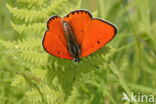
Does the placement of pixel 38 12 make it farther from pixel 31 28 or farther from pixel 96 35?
pixel 96 35

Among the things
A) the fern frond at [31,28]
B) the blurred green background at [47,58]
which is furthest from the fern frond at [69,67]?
the fern frond at [31,28]

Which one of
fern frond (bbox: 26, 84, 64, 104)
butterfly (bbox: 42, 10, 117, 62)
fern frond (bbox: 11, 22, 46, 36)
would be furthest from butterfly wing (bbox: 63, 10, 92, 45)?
fern frond (bbox: 26, 84, 64, 104)

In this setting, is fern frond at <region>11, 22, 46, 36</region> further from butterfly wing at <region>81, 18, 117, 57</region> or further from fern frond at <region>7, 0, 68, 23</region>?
butterfly wing at <region>81, 18, 117, 57</region>

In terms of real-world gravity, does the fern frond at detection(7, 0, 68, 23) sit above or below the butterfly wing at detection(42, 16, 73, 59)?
above

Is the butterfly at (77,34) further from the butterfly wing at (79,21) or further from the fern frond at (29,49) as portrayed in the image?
the fern frond at (29,49)

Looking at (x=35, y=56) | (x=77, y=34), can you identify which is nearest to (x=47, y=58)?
(x=35, y=56)

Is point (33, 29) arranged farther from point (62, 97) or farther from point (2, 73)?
point (2, 73)

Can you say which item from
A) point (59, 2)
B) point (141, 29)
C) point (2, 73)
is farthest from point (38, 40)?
point (141, 29)
